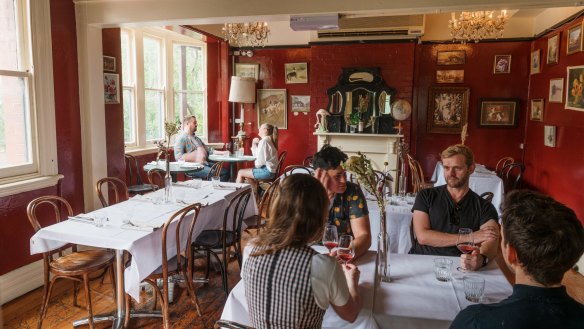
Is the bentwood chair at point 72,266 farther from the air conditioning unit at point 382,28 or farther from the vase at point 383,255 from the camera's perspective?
the air conditioning unit at point 382,28

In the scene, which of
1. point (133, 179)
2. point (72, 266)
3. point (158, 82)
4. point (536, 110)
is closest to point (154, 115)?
point (158, 82)

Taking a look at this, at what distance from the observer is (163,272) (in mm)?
2885

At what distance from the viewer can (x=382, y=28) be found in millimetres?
7082

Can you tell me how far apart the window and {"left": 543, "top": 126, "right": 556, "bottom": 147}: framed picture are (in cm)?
543

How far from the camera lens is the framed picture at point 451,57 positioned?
23.4 ft

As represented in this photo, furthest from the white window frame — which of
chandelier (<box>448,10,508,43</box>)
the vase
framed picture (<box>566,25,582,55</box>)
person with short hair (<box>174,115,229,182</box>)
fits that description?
framed picture (<box>566,25,582,55</box>)

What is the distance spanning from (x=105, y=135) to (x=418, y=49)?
16.6ft

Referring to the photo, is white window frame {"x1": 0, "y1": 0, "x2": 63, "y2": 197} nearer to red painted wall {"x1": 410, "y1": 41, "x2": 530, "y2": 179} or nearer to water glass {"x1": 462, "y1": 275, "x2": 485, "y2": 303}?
water glass {"x1": 462, "y1": 275, "x2": 485, "y2": 303}

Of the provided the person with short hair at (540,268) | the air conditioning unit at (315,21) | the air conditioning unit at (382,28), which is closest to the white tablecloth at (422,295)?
the person with short hair at (540,268)

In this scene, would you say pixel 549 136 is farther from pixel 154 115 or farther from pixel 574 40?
pixel 154 115

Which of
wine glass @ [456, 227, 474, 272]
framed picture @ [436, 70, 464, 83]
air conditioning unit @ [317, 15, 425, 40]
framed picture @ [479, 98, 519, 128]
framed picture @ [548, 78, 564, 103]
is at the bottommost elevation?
wine glass @ [456, 227, 474, 272]

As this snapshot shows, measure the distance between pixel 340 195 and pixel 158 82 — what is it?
211 inches

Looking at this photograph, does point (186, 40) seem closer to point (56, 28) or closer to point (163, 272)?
point (56, 28)

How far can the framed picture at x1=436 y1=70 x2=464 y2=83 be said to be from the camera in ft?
23.6
